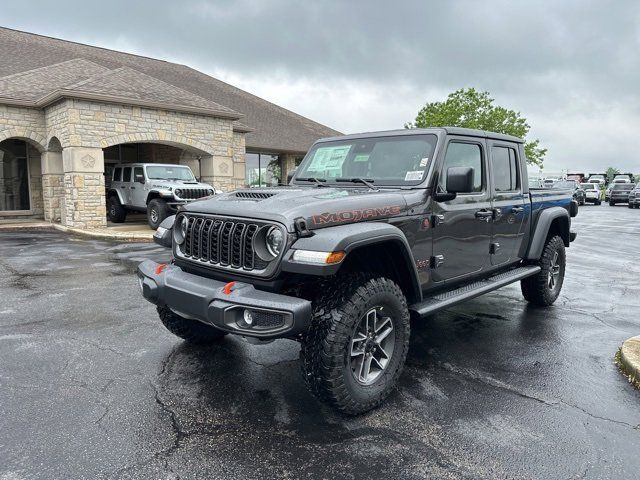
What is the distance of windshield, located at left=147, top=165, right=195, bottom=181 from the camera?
51.9ft

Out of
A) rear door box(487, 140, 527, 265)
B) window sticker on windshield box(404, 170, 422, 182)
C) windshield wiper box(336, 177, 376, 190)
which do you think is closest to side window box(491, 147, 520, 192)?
rear door box(487, 140, 527, 265)

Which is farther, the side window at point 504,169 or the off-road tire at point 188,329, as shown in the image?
the side window at point 504,169

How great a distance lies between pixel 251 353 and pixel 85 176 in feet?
41.5

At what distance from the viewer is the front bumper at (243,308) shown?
2863mm

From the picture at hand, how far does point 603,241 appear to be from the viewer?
1358 cm

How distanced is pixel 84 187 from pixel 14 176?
17.8 ft

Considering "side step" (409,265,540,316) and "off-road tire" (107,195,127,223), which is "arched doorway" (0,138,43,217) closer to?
"off-road tire" (107,195,127,223)

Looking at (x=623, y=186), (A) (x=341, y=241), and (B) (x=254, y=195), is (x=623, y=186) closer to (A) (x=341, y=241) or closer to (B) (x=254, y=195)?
(B) (x=254, y=195)

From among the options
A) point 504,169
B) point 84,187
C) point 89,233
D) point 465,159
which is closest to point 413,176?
point 465,159

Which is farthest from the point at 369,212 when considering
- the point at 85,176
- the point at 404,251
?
the point at 85,176

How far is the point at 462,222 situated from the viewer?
4.29 meters

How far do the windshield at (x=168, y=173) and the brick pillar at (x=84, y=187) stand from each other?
4.97ft

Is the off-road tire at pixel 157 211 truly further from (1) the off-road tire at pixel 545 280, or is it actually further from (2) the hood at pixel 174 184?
(1) the off-road tire at pixel 545 280

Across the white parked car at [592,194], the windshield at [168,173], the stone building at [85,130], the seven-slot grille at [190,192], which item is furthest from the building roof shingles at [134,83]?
the white parked car at [592,194]
